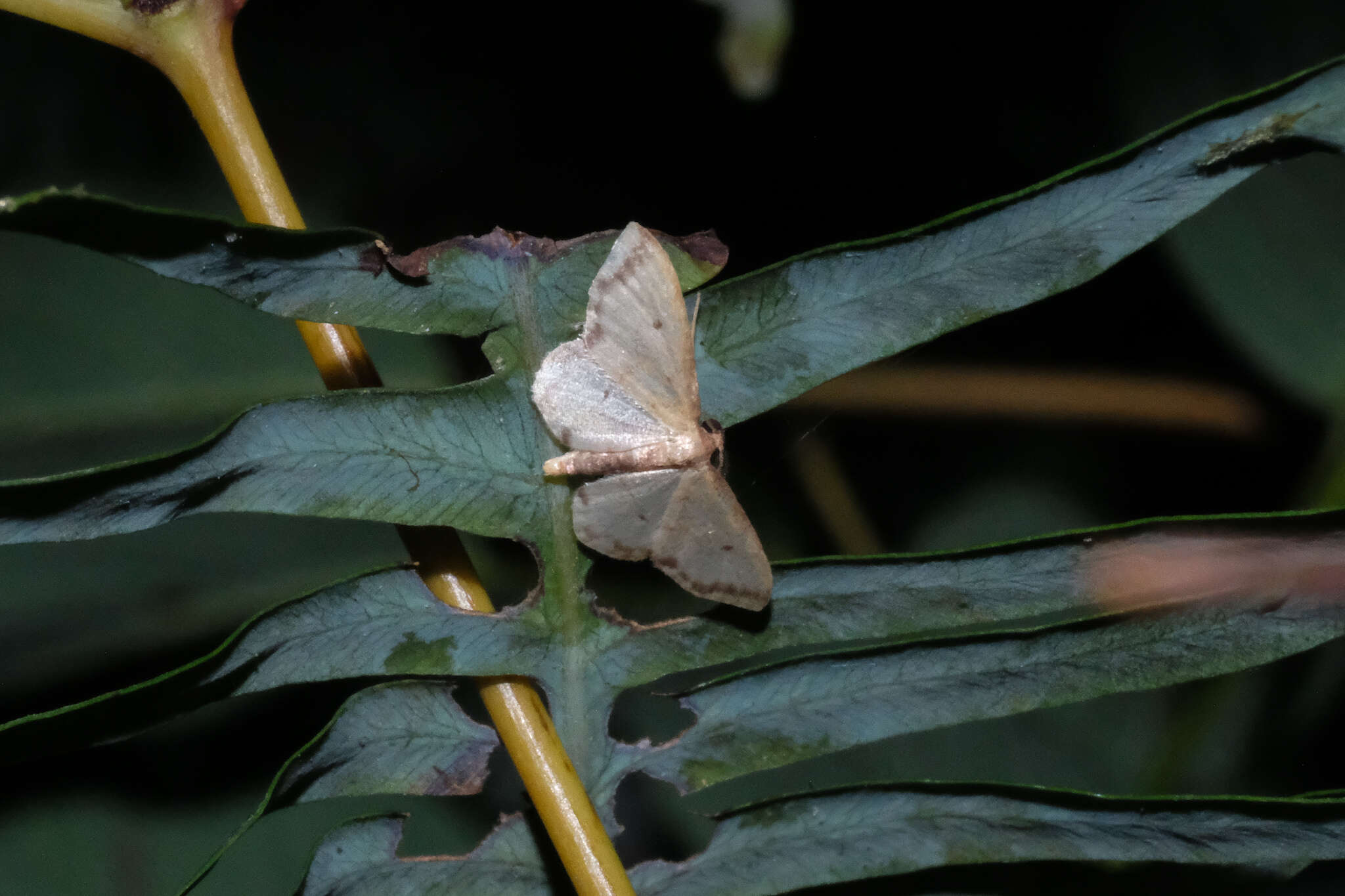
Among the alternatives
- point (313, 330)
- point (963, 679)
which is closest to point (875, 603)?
point (963, 679)

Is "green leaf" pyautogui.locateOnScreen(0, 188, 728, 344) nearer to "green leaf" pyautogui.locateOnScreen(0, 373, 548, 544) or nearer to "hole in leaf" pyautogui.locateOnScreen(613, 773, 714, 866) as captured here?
"green leaf" pyautogui.locateOnScreen(0, 373, 548, 544)

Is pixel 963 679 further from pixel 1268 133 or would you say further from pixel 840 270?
pixel 1268 133

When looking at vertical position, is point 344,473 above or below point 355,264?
below

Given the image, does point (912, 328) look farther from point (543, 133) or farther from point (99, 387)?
point (99, 387)

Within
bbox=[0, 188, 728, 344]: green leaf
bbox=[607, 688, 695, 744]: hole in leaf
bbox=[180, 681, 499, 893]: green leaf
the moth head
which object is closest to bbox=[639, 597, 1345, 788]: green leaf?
bbox=[180, 681, 499, 893]: green leaf

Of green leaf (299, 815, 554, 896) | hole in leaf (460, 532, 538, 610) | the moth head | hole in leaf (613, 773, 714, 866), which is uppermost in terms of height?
the moth head

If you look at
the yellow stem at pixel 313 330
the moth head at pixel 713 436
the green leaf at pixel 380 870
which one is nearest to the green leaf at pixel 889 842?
the green leaf at pixel 380 870
